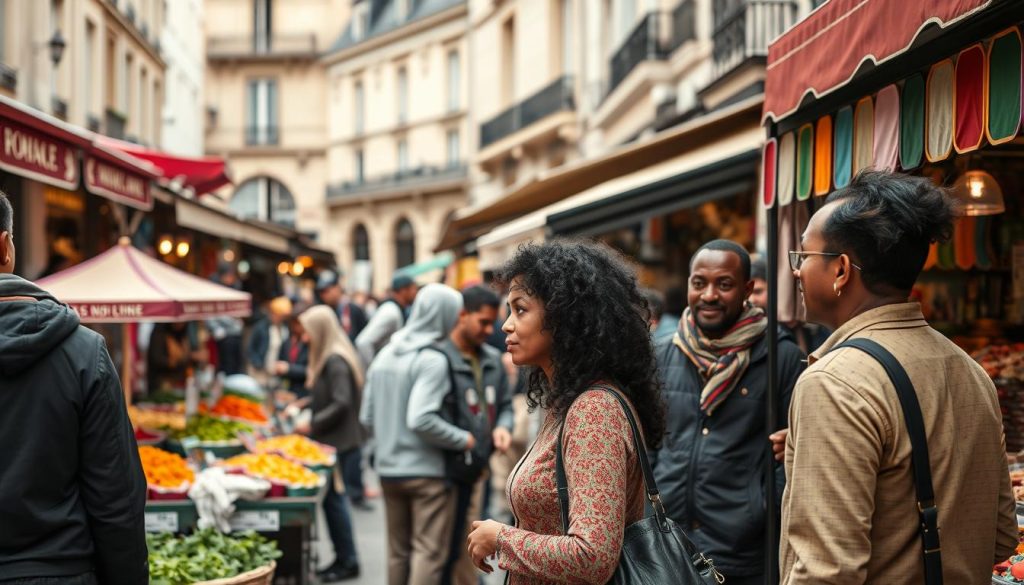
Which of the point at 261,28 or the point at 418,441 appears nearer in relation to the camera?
the point at 418,441

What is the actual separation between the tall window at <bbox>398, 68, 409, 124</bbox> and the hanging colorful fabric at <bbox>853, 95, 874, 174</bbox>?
127 ft

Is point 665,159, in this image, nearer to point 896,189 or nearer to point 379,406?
point 379,406

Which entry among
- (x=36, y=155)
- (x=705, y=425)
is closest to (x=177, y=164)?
(x=36, y=155)

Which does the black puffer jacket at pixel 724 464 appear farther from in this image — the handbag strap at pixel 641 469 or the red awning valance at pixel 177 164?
the red awning valance at pixel 177 164

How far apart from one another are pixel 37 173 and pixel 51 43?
327 inches

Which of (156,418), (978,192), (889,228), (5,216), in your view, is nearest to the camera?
(889,228)

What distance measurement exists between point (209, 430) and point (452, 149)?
32544mm

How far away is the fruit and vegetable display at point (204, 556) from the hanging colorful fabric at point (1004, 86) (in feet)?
12.5

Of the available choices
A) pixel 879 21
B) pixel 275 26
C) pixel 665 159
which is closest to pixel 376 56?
pixel 275 26

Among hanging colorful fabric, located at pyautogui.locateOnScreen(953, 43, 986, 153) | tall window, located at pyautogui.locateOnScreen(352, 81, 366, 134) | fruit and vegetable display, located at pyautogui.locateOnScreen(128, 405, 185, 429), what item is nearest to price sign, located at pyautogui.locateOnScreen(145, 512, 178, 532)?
fruit and vegetable display, located at pyautogui.locateOnScreen(128, 405, 185, 429)

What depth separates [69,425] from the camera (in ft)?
10.4

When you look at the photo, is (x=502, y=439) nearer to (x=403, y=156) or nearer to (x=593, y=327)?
(x=593, y=327)

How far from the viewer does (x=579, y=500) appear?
2721 millimetres

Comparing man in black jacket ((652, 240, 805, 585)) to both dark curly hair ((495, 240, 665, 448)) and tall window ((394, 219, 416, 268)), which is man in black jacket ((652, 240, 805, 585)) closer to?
dark curly hair ((495, 240, 665, 448))
